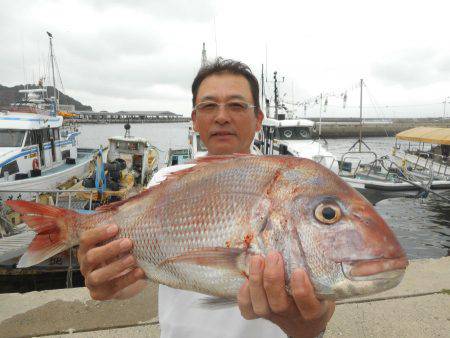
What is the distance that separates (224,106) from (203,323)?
1336mm

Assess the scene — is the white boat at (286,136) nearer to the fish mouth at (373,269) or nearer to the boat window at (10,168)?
the boat window at (10,168)

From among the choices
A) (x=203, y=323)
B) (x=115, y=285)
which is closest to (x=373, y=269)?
(x=203, y=323)

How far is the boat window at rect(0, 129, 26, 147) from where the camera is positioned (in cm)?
1317

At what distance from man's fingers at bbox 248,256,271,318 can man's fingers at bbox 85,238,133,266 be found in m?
0.65

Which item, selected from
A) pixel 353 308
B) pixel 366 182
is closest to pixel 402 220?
pixel 366 182

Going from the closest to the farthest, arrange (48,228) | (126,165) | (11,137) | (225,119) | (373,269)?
(373,269) < (48,228) < (225,119) < (11,137) < (126,165)

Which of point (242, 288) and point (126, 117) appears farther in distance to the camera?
point (126, 117)

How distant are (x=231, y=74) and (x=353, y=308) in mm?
2725

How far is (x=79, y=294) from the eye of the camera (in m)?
3.89

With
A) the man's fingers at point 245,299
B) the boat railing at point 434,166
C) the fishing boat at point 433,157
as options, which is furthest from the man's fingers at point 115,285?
the boat railing at point 434,166

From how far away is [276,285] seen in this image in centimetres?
130

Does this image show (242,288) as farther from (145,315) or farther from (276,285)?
(145,315)

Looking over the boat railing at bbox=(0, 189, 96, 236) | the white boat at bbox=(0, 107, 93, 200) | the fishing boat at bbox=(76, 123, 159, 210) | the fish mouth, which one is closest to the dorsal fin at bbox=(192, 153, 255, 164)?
the fish mouth

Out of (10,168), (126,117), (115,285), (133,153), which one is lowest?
(10,168)
